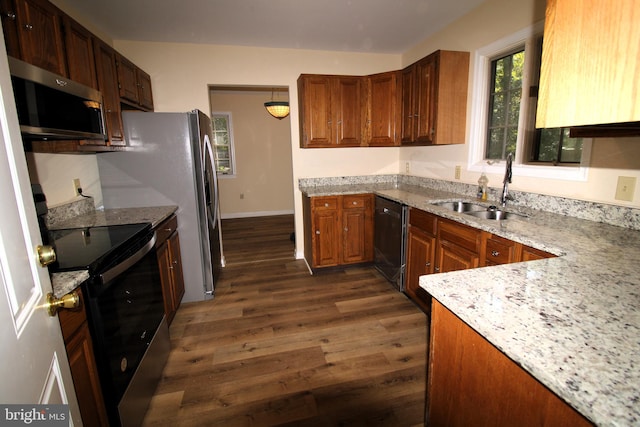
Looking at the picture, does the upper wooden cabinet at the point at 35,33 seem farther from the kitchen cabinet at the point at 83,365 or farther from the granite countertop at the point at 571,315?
the granite countertop at the point at 571,315

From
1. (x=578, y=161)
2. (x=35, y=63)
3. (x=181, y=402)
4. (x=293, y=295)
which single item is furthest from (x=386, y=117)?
(x=181, y=402)

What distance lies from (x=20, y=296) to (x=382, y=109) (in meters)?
3.49

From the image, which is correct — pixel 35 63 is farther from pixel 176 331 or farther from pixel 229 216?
pixel 229 216

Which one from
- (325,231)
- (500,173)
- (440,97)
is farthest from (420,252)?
(440,97)

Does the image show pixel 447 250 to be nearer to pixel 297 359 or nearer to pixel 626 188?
pixel 626 188

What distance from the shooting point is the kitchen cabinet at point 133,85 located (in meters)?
2.57

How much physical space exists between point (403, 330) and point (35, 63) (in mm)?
2817

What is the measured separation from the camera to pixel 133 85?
281cm

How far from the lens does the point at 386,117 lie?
3557 mm

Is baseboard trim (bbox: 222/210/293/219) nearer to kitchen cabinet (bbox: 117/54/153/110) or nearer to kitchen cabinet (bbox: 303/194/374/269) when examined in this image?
kitchen cabinet (bbox: 303/194/374/269)

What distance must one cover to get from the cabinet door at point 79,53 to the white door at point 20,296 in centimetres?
145

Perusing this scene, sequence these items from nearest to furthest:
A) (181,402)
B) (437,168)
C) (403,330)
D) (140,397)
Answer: (140,397) → (181,402) → (403,330) → (437,168)

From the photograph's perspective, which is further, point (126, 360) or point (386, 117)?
point (386, 117)

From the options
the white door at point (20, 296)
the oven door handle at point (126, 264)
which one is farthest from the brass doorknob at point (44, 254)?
the oven door handle at point (126, 264)
